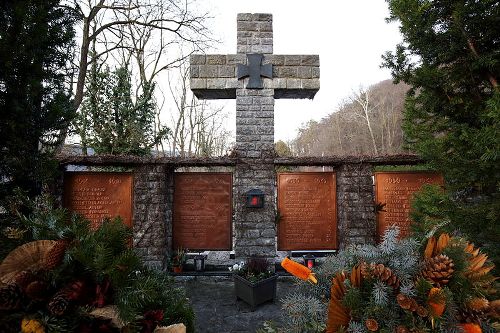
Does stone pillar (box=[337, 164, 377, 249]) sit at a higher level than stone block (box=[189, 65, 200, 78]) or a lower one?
Result: lower

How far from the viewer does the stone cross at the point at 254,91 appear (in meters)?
5.46

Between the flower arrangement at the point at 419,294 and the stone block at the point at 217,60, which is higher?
the stone block at the point at 217,60

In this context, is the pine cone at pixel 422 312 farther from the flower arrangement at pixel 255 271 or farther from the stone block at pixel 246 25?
the stone block at pixel 246 25

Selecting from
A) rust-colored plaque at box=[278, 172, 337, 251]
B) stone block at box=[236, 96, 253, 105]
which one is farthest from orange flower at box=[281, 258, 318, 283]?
stone block at box=[236, 96, 253, 105]

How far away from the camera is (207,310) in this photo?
13.4 feet

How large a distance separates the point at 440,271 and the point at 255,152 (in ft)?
14.2

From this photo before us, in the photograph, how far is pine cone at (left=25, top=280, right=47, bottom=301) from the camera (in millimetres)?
1109

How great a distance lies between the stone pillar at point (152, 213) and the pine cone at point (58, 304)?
440 centimetres

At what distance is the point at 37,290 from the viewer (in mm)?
1128

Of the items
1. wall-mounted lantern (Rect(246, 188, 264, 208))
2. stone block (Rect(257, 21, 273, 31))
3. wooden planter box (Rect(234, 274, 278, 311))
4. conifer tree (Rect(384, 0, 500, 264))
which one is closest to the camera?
conifer tree (Rect(384, 0, 500, 264))

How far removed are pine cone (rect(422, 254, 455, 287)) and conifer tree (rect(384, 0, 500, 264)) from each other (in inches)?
95.2

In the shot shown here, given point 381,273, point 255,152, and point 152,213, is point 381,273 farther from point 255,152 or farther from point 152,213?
point 152,213

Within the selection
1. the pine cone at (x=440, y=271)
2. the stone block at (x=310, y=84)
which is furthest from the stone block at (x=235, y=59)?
the pine cone at (x=440, y=271)

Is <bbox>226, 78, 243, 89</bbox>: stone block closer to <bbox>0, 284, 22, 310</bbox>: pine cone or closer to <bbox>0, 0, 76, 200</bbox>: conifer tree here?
<bbox>0, 0, 76, 200</bbox>: conifer tree
